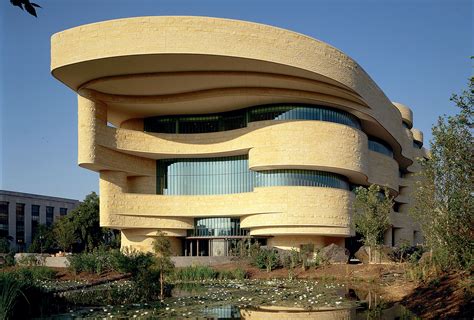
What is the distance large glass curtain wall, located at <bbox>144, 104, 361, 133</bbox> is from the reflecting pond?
25813mm

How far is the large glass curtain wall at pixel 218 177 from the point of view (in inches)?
1944

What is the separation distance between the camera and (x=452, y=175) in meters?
16.0

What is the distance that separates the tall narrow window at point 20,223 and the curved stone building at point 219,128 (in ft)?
122

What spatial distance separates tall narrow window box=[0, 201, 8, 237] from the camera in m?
81.8

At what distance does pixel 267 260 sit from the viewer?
38.0m

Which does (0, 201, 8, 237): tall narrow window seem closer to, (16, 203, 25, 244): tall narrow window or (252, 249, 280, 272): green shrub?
(16, 203, 25, 244): tall narrow window

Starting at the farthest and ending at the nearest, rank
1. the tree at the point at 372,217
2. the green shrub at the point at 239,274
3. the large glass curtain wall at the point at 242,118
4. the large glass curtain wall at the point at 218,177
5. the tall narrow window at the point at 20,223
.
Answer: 1. the tall narrow window at the point at 20,223
2. the large glass curtain wall at the point at 218,177
3. the large glass curtain wall at the point at 242,118
4. the green shrub at the point at 239,274
5. the tree at the point at 372,217

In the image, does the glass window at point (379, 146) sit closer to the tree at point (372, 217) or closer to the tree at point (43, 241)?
the tree at point (372, 217)

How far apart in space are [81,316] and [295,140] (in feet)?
105

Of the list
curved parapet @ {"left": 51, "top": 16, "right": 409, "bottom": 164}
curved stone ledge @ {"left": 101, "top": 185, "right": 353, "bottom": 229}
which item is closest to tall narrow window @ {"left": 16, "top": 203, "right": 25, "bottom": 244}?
curved stone ledge @ {"left": 101, "top": 185, "right": 353, "bottom": 229}

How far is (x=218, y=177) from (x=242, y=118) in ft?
20.4

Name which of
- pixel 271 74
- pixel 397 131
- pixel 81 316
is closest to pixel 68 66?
pixel 271 74

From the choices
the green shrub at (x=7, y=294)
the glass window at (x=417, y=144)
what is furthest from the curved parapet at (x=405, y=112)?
the green shrub at (x=7, y=294)

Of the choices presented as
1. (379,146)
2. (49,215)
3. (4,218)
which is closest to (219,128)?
(379,146)
